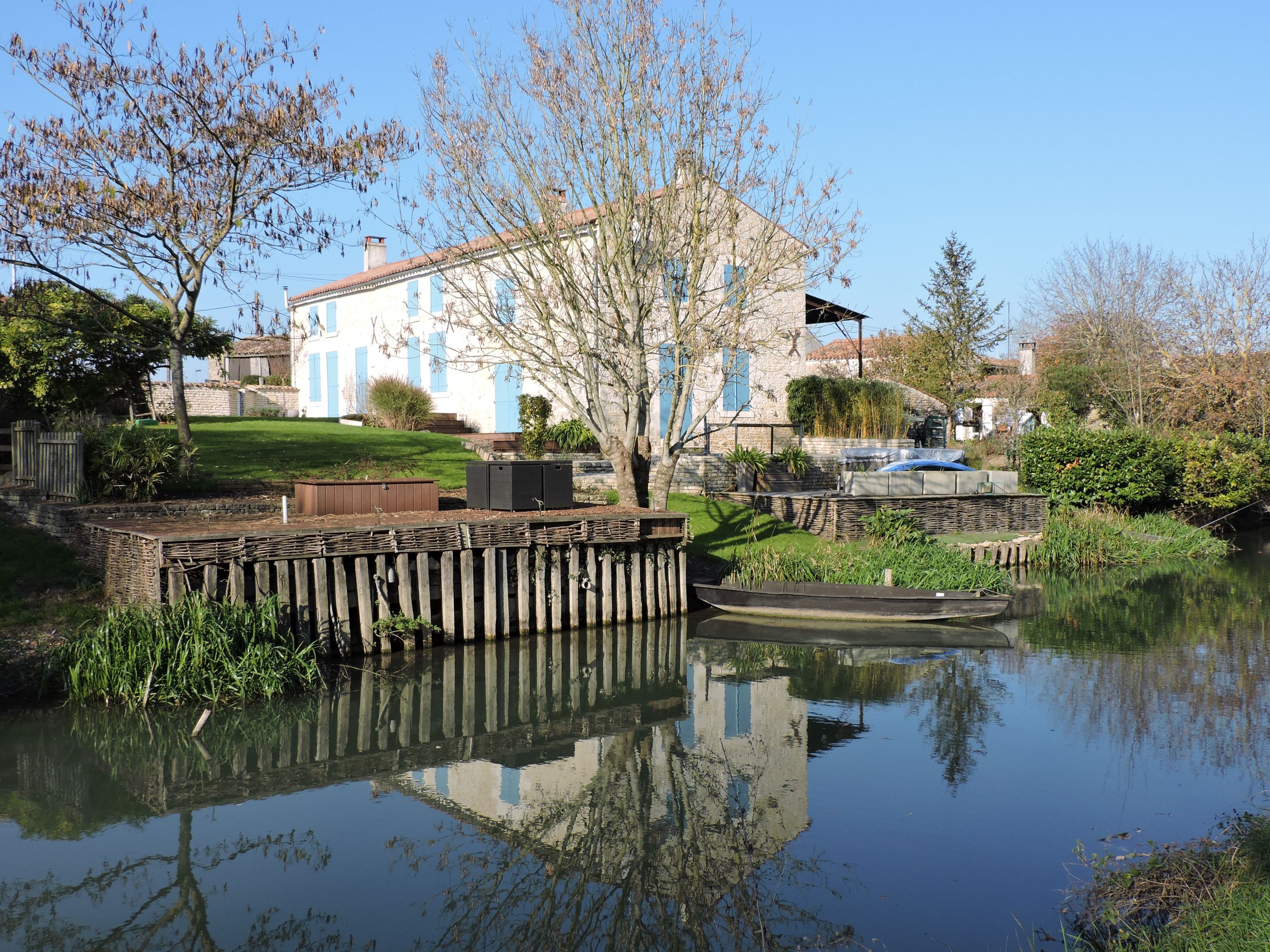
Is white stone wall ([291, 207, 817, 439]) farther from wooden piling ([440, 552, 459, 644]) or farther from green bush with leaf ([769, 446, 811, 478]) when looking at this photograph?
wooden piling ([440, 552, 459, 644])

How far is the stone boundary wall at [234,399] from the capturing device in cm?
4028

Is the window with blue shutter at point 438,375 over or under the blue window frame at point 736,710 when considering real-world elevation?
over

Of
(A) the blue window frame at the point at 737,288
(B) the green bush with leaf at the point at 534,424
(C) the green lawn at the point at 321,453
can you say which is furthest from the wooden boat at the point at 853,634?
(B) the green bush with leaf at the point at 534,424

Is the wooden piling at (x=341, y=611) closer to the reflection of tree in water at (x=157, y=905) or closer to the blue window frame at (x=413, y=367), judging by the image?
the reflection of tree in water at (x=157, y=905)

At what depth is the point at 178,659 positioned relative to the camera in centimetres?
1135

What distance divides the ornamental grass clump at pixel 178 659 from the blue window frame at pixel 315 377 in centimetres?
2723

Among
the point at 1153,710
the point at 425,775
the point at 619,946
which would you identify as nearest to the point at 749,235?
the point at 1153,710

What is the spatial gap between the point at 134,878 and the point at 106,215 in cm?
1342

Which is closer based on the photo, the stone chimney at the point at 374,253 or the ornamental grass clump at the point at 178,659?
the ornamental grass clump at the point at 178,659

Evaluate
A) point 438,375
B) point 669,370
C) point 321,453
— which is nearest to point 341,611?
point 669,370

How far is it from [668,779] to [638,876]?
85.6 inches

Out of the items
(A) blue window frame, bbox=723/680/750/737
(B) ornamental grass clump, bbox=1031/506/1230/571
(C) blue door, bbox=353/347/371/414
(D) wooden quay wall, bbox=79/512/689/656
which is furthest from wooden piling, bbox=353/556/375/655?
(C) blue door, bbox=353/347/371/414

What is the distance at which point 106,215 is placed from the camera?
17688mm

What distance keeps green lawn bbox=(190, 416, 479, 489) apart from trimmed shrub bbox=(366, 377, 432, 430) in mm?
2169
